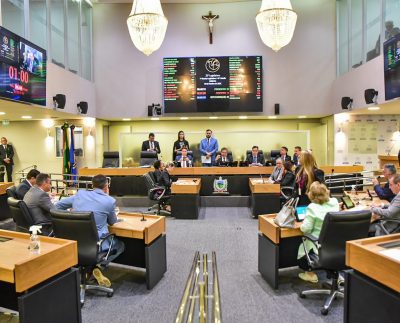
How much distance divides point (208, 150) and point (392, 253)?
739 cm

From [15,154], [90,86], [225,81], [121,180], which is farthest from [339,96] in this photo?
[15,154]

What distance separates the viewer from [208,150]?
939 centimetres

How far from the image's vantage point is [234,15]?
10.6 metres

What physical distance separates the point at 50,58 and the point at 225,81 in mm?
4687

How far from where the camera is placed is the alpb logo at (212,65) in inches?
399

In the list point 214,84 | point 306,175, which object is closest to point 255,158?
point 214,84

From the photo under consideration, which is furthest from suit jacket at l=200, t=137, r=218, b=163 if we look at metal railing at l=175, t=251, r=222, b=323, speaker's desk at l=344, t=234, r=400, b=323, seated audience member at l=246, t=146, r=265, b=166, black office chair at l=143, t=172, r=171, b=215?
speaker's desk at l=344, t=234, r=400, b=323

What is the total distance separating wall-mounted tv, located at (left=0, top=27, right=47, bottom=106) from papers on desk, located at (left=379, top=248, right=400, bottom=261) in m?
6.01

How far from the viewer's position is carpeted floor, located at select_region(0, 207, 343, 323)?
3.14 meters

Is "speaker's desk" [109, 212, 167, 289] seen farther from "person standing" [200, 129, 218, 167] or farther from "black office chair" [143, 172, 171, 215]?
"person standing" [200, 129, 218, 167]

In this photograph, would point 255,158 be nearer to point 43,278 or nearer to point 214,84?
point 214,84

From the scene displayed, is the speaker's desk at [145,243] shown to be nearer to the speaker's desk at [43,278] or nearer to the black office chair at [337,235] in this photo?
the speaker's desk at [43,278]

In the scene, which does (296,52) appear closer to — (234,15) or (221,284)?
(234,15)

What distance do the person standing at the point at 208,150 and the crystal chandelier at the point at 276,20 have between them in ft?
12.1
